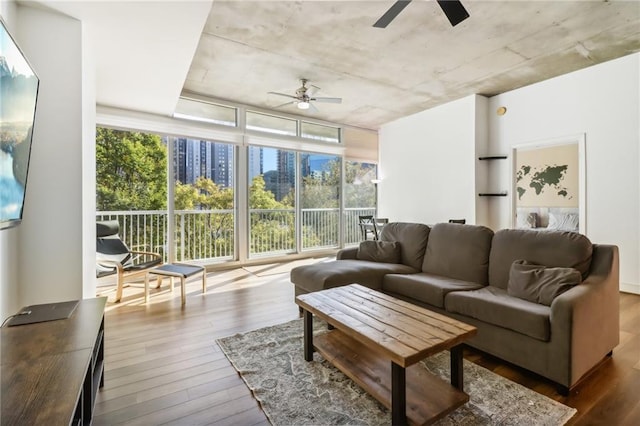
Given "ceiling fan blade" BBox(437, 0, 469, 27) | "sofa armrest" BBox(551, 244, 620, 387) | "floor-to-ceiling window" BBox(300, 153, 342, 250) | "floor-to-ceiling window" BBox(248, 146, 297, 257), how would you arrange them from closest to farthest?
"sofa armrest" BBox(551, 244, 620, 387) → "ceiling fan blade" BBox(437, 0, 469, 27) → "floor-to-ceiling window" BBox(248, 146, 297, 257) → "floor-to-ceiling window" BBox(300, 153, 342, 250)

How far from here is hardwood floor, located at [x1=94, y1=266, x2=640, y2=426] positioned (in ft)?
5.29

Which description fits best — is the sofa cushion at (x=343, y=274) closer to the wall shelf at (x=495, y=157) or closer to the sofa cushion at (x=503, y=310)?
the sofa cushion at (x=503, y=310)

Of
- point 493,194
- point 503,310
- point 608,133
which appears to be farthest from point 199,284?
point 608,133

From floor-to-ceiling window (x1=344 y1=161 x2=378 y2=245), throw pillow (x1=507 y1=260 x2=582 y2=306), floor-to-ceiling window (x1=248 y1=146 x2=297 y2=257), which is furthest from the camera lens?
floor-to-ceiling window (x1=344 y1=161 x2=378 y2=245)

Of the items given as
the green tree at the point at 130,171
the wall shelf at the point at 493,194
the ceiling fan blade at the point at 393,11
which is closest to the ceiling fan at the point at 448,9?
the ceiling fan blade at the point at 393,11

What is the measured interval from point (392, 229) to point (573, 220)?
8.86 ft

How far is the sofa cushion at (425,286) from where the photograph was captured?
248 centimetres

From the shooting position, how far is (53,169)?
2148 millimetres

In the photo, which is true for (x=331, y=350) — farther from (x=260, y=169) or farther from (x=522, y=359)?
(x=260, y=169)

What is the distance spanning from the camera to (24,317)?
160cm

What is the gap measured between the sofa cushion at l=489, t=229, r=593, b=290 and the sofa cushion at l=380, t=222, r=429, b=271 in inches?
30.1

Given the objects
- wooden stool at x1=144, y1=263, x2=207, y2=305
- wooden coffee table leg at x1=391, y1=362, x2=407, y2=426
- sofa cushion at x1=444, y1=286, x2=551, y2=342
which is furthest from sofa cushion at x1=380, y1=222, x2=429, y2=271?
wooden stool at x1=144, y1=263, x2=207, y2=305

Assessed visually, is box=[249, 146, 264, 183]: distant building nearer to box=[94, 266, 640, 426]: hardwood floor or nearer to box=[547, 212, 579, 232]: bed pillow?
box=[94, 266, 640, 426]: hardwood floor

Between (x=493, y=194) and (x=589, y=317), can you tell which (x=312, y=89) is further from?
(x=589, y=317)
